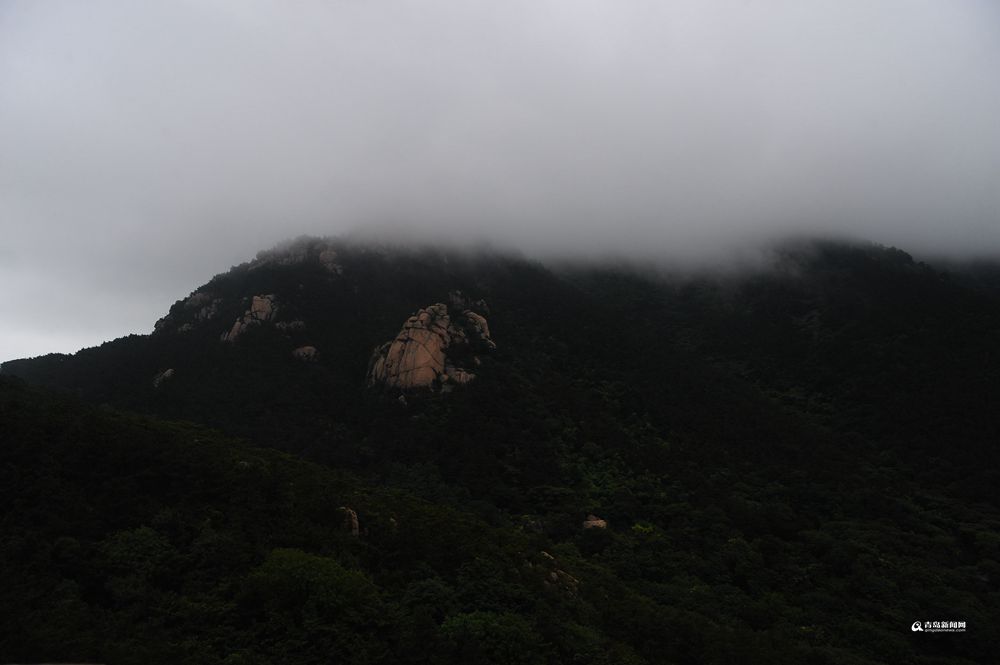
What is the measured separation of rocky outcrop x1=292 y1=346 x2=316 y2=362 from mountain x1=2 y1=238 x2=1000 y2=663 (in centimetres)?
52

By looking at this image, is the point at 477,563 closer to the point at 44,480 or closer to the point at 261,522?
the point at 261,522

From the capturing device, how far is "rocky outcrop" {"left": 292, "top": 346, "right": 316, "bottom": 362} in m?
87.8

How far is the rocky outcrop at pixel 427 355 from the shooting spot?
80.7 meters

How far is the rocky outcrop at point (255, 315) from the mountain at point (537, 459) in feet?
1.77

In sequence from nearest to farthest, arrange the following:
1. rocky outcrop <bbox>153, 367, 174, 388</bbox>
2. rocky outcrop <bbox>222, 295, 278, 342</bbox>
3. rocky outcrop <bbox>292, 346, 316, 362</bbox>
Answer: rocky outcrop <bbox>153, 367, 174, 388</bbox> → rocky outcrop <bbox>292, 346, 316, 362</bbox> → rocky outcrop <bbox>222, 295, 278, 342</bbox>

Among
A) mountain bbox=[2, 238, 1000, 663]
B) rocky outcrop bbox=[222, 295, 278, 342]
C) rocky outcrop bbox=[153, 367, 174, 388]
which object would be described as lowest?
mountain bbox=[2, 238, 1000, 663]

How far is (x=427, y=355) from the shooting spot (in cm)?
8156

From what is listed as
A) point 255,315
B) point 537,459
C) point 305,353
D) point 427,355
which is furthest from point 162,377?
point 537,459

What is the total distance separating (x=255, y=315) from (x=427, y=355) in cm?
3439

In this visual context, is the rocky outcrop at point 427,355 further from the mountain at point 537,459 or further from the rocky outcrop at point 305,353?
the rocky outcrop at point 305,353

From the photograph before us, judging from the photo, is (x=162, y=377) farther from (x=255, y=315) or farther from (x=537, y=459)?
(x=537, y=459)

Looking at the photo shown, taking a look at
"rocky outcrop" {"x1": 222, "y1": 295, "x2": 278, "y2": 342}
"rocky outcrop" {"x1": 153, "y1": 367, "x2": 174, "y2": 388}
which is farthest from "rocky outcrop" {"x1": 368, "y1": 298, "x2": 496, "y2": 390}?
"rocky outcrop" {"x1": 153, "y1": 367, "x2": 174, "y2": 388}

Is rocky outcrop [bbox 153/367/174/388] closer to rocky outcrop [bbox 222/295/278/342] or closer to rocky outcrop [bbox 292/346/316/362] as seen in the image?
rocky outcrop [bbox 222/295/278/342]

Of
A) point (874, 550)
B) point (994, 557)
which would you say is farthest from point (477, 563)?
point (994, 557)
